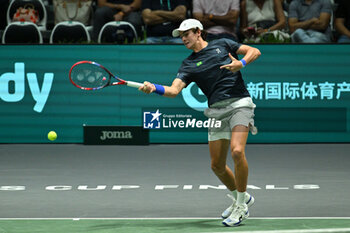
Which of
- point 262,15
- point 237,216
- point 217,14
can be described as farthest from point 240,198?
point 262,15

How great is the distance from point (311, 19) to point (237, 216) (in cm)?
728

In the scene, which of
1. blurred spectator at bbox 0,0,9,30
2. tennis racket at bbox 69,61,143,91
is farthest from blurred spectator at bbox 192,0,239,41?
tennis racket at bbox 69,61,143,91

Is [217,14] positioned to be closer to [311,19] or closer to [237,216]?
[311,19]

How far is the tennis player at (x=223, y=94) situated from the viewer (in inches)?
245

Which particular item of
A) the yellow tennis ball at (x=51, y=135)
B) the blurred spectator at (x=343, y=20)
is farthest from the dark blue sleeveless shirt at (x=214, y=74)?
the blurred spectator at (x=343, y=20)

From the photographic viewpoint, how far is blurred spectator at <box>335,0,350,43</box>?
1271 centimetres

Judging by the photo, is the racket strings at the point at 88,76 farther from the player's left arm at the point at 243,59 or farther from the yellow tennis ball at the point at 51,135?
the yellow tennis ball at the point at 51,135

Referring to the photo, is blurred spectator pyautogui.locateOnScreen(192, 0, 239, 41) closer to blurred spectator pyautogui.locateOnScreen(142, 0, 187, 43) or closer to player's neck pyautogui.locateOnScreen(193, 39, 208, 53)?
blurred spectator pyautogui.locateOnScreen(142, 0, 187, 43)

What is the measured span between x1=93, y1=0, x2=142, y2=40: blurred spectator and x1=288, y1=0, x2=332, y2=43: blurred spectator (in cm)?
264

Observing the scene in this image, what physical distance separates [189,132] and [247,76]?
1274mm

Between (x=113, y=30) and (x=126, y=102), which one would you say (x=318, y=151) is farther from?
(x=113, y=30)

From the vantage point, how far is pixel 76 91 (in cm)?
1192

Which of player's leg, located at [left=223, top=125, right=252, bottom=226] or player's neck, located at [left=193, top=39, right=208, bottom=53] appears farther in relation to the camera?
player's neck, located at [left=193, top=39, right=208, bottom=53]

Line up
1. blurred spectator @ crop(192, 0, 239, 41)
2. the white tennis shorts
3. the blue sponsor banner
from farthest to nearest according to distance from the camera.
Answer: blurred spectator @ crop(192, 0, 239, 41)
the blue sponsor banner
the white tennis shorts
